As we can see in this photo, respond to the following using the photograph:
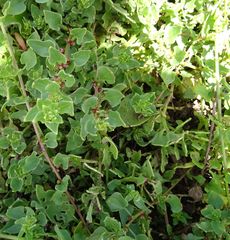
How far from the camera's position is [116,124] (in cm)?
125

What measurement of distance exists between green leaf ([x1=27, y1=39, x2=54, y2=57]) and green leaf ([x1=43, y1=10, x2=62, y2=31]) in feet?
0.26

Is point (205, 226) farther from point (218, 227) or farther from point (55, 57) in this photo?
point (55, 57)

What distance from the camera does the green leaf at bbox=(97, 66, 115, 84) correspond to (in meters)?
1.29

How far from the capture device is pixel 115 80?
1371 millimetres

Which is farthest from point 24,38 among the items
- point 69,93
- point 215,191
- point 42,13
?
point 215,191

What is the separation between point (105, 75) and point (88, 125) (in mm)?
144

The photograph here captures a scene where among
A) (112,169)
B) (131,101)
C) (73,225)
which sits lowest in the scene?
(73,225)

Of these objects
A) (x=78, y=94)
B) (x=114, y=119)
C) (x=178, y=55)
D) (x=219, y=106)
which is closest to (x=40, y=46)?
(x=78, y=94)

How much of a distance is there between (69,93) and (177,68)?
30 centimetres

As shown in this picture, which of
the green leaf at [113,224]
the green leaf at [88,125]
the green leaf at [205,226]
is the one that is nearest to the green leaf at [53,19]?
the green leaf at [88,125]

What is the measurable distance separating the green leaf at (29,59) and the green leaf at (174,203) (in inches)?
19.0

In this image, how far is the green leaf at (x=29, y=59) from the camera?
1.26 meters

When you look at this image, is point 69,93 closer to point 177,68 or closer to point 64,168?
point 64,168

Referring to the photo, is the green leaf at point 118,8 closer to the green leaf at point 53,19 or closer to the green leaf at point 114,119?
the green leaf at point 53,19
